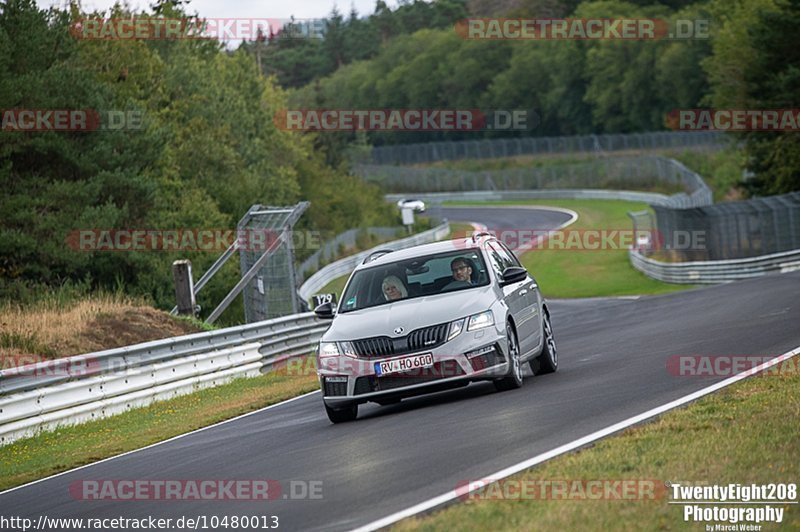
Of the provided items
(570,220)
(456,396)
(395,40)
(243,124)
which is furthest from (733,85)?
(395,40)

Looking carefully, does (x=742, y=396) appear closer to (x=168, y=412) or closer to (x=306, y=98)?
(x=168, y=412)

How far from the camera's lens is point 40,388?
657 inches

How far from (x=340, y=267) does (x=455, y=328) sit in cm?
4360

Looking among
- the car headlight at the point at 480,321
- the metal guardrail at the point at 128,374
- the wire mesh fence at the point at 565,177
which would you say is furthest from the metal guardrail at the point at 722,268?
the car headlight at the point at 480,321

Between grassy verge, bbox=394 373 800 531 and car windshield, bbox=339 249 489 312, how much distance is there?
3.96 m

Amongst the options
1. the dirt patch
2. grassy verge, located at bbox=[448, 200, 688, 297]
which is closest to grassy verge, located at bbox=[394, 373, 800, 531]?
the dirt patch

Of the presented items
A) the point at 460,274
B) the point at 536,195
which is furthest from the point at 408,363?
the point at 536,195

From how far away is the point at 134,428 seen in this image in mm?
16109

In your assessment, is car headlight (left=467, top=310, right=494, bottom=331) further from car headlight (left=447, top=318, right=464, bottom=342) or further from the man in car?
the man in car

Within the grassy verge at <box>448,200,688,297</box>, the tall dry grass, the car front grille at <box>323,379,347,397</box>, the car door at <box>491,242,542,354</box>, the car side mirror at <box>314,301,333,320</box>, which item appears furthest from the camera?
the grassy verge at <box>448,200,688,297</box>

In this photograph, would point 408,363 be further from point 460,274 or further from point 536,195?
point 536,195

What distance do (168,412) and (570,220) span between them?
64.1 meters

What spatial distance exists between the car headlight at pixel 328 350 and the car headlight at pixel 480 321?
4.36 feet

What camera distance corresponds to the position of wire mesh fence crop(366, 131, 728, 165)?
98500 millimetres
